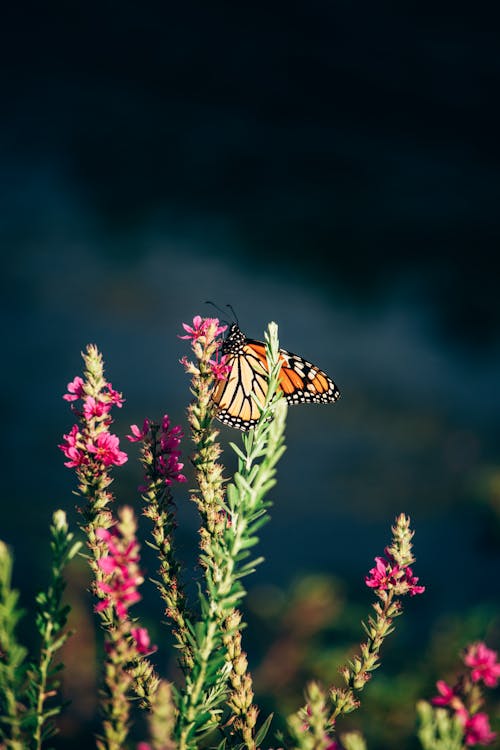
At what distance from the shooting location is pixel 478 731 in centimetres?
51

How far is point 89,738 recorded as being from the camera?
171cm

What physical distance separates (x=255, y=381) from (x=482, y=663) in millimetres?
1659

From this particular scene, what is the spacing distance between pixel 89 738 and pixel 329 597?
0.89m

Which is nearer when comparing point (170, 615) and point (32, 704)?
point (32, 704)

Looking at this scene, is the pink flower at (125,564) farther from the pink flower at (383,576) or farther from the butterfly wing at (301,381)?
the butterfly wing at (301,381)

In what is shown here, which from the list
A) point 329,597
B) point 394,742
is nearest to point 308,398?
point 329,597

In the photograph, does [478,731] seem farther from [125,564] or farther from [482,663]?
[125,564]

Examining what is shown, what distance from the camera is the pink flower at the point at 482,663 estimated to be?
0.52 metres

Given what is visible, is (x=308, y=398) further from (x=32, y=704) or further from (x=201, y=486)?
Result: (x=32, y=704)

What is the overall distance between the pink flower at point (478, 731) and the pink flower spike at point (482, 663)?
0.03 m

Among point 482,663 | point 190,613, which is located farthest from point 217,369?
point 482,663

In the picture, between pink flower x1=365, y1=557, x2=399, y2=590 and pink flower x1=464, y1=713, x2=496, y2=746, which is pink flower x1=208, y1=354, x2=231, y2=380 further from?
pink flower x1=464, y1=713, x2=496, y2=746

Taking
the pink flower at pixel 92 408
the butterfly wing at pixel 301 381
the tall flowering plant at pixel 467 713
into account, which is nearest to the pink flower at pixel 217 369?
the pink flower at pixel 92 408

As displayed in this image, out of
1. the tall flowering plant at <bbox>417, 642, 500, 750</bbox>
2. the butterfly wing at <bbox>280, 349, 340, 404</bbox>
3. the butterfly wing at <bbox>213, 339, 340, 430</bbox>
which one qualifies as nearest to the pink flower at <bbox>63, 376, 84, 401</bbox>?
the tall flowering plant at <bbox>417, 642, 500, 750</bbox>
